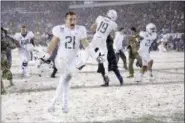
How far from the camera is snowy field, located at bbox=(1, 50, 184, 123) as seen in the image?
775 centimetres

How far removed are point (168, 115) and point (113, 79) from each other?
4698mm

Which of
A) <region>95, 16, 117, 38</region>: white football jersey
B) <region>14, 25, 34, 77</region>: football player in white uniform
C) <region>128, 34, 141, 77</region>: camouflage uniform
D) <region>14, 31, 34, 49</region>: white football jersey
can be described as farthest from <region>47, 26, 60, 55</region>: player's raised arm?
<region>128, 34, 141, 77</region>: camouflage uniform

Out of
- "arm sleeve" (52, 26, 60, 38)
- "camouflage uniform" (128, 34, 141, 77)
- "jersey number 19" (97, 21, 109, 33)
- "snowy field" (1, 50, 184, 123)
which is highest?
"jersey number 19" (97, 21, 109, 33)

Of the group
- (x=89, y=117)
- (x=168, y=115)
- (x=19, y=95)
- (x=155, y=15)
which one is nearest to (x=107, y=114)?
(x=89, y=117)

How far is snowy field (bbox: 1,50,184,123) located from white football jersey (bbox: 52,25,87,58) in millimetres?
1192

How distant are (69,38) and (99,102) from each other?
134 inches

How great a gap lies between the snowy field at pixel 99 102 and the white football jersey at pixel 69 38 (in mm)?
1192

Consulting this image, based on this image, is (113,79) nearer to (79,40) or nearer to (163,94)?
(163,94)

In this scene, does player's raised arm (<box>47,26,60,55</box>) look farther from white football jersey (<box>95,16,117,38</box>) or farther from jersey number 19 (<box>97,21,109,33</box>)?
jersey number 19 (<box>97,21,109,33</box>)

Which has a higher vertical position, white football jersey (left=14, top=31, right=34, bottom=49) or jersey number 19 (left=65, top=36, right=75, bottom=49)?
white football jersey (left=14, top=31, right=34, bottom=49)

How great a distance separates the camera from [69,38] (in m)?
5.77

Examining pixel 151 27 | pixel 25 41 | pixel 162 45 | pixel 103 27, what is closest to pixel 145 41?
pixel 151 27

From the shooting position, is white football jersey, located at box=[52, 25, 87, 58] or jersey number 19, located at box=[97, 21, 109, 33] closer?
white football jersey, located at box=[52, 25, 87, 58]

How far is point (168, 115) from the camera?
8.27 m
